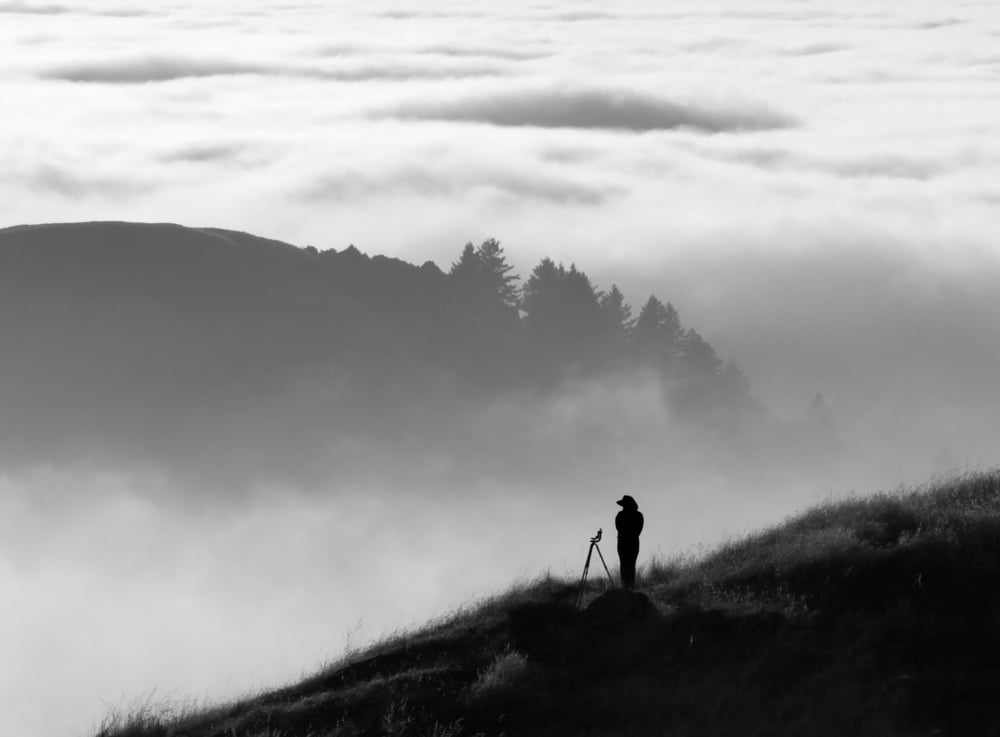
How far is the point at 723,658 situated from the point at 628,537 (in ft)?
11.2

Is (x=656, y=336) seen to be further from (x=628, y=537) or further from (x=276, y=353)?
(x=628, y=537)

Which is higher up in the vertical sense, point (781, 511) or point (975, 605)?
point (975, 605)

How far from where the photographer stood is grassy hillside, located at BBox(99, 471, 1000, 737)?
16484mm

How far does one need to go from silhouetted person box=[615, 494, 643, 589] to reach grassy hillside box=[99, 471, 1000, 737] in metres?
0.57

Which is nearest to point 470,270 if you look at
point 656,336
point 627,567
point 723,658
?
point 656,336

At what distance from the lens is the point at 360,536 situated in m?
114

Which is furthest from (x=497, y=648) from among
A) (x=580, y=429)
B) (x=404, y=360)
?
(x=580, y=429)

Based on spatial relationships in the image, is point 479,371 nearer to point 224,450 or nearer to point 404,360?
point 404,360

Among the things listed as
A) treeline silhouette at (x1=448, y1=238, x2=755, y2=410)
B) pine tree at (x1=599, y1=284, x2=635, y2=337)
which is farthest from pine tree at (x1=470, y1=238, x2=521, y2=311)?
pine tree at (x1=599, y1=284, x2=635, y2=337)

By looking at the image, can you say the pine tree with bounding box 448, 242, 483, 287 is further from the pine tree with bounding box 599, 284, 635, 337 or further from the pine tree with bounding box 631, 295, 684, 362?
the pine tree with bounding box 631, 295, 684, 362

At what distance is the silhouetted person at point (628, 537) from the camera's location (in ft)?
68.2

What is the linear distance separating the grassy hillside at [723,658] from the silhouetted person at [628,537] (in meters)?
0.57

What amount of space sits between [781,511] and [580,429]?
21496 mm

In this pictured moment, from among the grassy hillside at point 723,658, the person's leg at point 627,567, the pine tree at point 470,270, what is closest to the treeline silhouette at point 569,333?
the pine tree at point 470,270
